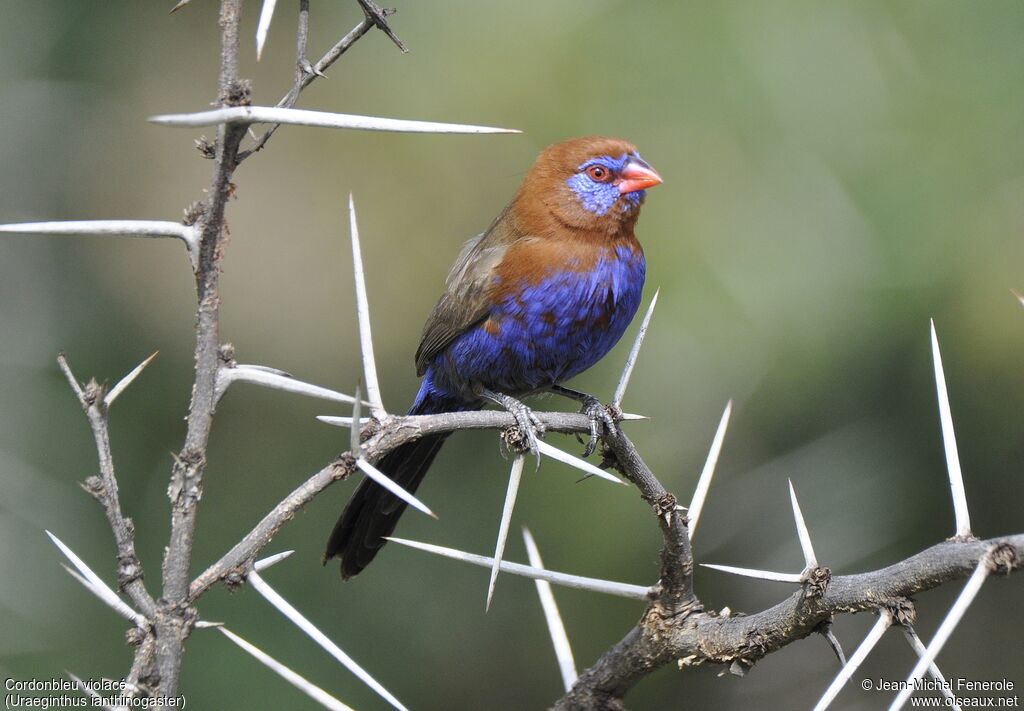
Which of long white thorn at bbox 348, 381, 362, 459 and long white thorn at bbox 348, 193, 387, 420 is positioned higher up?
long white thorn at bbox 348, 193, 387, 420

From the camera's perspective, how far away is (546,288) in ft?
12.0

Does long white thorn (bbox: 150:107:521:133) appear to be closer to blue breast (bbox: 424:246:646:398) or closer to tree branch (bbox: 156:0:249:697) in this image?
tree branch (bbox: 156:0:249:697)

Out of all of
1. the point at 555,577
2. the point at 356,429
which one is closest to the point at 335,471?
the point at 356,429

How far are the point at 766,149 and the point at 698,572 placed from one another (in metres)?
1.81

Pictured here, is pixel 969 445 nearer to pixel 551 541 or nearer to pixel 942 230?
pixel 942 230

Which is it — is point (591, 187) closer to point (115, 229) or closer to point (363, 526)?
point (363, 526)

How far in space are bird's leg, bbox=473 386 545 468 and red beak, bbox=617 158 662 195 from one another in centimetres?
80

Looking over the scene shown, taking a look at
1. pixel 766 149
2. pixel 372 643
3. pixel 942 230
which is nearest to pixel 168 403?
pixel 372 643

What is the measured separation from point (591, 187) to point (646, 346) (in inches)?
36.6

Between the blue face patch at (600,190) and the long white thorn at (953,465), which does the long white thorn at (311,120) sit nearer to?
the long white thorn at (953,465)

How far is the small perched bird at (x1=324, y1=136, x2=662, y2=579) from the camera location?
367cm

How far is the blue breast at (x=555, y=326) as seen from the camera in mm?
3662

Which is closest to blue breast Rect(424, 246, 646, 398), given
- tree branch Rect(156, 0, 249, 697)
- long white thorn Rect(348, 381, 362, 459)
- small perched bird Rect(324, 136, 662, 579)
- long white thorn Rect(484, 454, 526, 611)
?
small perched bird Rect(324, 136, 662, 579)

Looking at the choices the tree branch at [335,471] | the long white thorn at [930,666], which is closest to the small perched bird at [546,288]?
the tree branch at [335,471]
